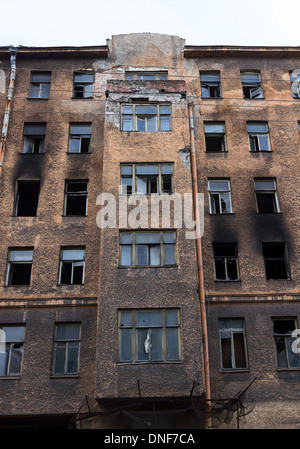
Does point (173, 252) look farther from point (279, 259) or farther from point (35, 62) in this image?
point (35, 62)

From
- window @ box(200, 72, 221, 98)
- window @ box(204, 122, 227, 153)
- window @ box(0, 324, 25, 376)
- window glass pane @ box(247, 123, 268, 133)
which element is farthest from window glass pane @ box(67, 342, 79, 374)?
window @ box(200, 72, 221, 98)

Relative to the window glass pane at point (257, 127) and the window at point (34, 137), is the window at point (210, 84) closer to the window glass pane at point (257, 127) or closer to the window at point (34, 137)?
the window glass pane at point (257, 127)

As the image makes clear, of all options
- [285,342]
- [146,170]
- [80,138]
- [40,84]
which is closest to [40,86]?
[40,84]

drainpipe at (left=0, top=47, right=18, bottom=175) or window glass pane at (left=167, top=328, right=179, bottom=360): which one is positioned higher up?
drainpipe at (left=0, top=47, right=18, bottom=175)

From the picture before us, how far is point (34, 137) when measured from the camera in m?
22.3

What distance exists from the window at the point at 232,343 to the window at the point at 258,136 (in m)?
8.43

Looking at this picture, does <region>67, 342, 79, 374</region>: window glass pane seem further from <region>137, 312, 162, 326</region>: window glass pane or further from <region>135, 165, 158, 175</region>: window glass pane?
<region>135, 165, 158, 175</region>: window glass pane

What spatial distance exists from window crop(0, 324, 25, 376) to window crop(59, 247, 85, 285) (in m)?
2.54

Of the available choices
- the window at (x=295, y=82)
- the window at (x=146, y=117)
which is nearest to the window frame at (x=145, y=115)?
the window at (x=146, y=117)

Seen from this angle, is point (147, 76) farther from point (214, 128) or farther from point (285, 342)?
point (285, 342)

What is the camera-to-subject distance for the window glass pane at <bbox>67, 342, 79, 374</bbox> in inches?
685

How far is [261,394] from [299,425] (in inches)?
61.8

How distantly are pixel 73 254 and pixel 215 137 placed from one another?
8.75 meters

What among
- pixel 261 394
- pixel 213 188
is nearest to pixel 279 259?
pixel 213 188
